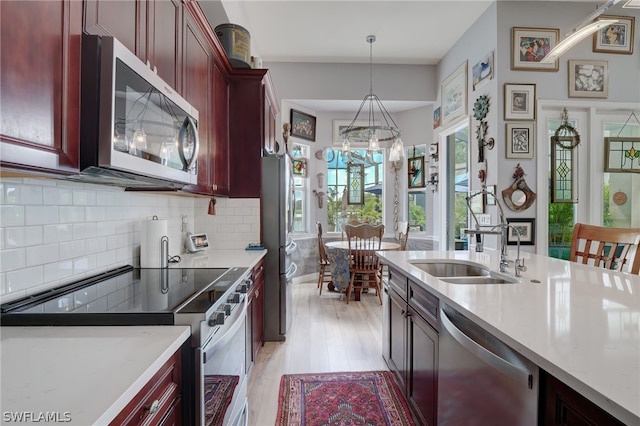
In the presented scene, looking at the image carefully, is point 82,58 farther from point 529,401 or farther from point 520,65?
point 520,65

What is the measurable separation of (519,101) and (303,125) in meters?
2.99

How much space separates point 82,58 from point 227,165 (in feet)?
5.95

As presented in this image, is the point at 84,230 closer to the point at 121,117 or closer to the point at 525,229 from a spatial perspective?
the point at 121,117

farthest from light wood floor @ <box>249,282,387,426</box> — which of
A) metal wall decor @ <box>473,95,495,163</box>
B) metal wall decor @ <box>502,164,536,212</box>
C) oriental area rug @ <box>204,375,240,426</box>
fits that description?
metal wall decor @ <box>473,95,495,163</box>

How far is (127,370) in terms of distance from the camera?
2.35 ft

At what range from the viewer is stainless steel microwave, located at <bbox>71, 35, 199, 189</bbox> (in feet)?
3.16

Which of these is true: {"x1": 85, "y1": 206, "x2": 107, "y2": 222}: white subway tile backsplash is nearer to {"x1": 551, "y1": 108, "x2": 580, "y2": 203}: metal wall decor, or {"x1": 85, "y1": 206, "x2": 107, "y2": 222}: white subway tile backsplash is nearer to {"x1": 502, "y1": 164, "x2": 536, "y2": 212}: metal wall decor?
{"x1": 502, "y1": 164, "x2": 536, "y2": 212}: metal wall decor

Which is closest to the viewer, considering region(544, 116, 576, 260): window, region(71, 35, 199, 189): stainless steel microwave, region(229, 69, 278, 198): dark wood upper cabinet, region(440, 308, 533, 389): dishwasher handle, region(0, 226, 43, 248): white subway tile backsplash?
region(440, 308, 533, 389): dishwasher handle

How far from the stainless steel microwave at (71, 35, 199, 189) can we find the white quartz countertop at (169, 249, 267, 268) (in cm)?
81

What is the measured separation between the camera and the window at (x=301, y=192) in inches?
208

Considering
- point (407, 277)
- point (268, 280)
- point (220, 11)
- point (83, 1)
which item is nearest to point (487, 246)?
point (407, 277)

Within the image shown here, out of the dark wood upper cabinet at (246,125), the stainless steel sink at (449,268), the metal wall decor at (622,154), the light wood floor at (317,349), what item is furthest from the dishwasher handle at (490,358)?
the metal wall decor at (622,154)

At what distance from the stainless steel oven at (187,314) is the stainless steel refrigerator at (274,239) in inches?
48.0

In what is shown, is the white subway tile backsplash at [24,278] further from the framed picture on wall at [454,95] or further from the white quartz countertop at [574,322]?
the framed picture on wall at [454,95]
